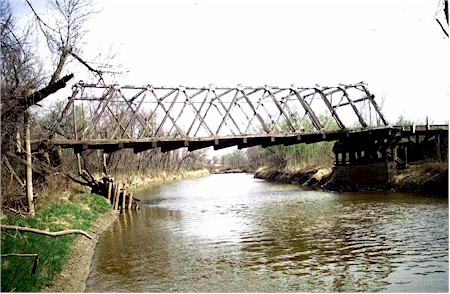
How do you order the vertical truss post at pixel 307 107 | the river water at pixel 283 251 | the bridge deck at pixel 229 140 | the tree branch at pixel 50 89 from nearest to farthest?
1. the river water at pixel 283 251
2. the tree branch at pixel 50 89
3. the bridge deck at pixel 229 140
4. the vertical truss post at pixel 307 107

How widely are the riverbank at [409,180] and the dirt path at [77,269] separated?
1759cm

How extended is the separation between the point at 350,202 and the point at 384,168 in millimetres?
8266

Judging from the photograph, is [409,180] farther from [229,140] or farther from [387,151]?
[229,140]

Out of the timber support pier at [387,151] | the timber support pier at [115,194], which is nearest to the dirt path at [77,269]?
the timber support pier at [115,194]

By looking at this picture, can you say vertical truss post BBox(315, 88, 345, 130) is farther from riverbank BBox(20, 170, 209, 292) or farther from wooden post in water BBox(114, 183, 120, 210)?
riverbank BBox(20, 170, 209, 292)

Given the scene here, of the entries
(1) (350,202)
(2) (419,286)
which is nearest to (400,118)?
(1) (350,202)

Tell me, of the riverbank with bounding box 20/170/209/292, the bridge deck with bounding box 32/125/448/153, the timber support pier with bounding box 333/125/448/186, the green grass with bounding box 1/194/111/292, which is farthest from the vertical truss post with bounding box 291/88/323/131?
the green grass with bounding box 1/194/111/292

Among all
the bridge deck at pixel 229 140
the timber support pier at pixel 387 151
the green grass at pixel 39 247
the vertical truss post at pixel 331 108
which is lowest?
the green grass at pixel 39 247

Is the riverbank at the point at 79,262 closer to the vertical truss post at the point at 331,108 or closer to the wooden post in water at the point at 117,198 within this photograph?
the wooden post in water at the point at 117,198

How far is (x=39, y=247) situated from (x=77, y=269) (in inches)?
48.5

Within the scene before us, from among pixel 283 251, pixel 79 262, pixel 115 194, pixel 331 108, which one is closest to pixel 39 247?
pixel 79 262

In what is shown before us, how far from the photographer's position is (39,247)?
1020 centimetres

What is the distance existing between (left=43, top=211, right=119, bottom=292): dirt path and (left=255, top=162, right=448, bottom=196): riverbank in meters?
17.6

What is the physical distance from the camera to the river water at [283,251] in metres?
9.27
